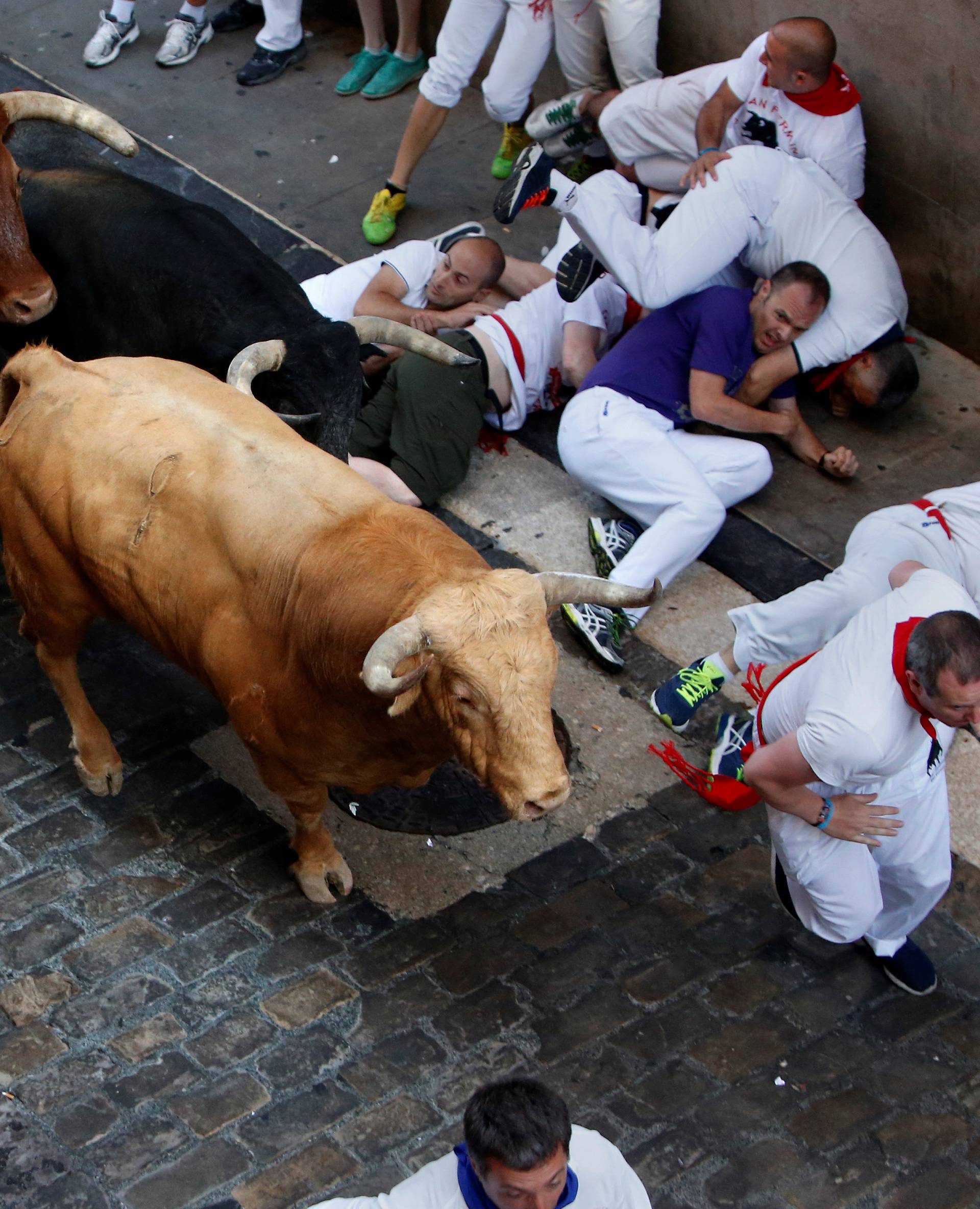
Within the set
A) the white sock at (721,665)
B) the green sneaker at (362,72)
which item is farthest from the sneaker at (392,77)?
the white sock at (721,665)

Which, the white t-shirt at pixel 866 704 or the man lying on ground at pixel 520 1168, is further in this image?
the white t-shirt at pixel 866 704

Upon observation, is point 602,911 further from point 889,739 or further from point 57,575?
point 57,575

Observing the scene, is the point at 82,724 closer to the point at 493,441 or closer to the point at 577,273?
the point at 493,441

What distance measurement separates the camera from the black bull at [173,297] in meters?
5.75

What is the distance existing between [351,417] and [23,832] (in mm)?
2165

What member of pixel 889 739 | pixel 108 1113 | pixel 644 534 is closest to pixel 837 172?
pixel 644 534

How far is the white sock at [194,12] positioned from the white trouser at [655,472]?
5.80 m

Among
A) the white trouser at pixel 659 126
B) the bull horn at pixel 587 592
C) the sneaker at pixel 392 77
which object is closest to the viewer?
the bull horn at pixel 587 592

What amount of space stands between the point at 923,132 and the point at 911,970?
15.3 feet

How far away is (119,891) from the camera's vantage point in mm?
4891

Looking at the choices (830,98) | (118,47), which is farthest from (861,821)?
(118,47)

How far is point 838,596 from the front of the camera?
553 cm

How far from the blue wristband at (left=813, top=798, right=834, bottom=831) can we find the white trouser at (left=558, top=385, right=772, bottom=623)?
186 cm

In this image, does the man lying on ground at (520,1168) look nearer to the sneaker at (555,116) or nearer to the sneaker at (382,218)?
the sneaker at (382,218)
